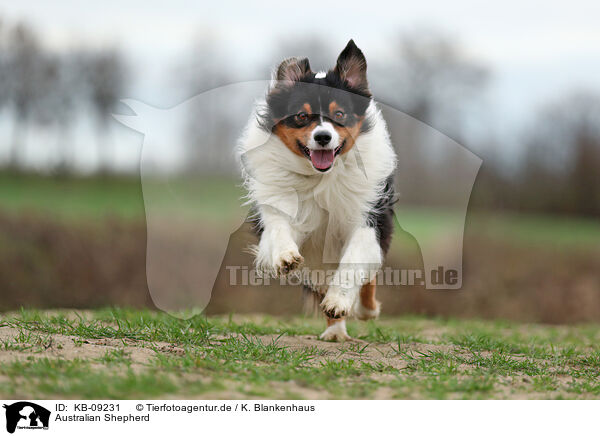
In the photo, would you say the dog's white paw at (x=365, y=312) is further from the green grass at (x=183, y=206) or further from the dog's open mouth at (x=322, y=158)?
the dog's open mouth at (x=322, y=158)

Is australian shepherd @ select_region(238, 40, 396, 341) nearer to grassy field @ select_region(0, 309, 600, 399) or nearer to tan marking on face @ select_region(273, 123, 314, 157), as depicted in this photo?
tan marking on face @ select_region(273, 123, 314, 157)

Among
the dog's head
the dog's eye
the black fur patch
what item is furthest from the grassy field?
the dog's eye

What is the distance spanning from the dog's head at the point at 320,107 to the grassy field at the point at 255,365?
4.94 feet

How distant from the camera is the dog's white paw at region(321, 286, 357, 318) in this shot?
4934mm

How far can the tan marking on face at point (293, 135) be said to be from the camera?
5.00 metres

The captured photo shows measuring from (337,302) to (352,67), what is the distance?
192 cm

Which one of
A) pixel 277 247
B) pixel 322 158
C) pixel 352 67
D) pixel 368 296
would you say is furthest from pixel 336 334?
pixel 352 67

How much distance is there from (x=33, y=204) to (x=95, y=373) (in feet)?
27.9

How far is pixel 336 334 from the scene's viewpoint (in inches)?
224

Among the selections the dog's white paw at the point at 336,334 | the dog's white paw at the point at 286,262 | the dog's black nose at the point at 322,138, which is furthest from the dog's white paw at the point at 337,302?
the dog's black nose at the point at 322,138

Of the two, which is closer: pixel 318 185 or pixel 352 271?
pixel 352 271

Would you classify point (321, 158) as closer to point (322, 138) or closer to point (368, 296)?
point (322, 138)
